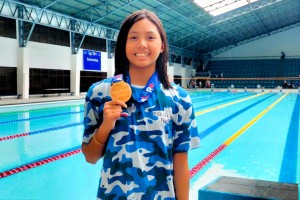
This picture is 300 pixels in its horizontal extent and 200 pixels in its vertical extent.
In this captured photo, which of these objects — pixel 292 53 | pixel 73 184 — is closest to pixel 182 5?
pixel 73 184

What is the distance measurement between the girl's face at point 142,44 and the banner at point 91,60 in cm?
2000

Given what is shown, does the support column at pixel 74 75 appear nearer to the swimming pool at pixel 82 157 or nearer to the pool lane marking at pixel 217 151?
the swimming pool at pixel 82 157

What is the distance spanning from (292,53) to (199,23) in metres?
16.8

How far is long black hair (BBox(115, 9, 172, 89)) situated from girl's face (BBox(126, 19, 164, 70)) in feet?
0.08

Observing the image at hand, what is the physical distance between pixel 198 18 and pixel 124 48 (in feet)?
78.7

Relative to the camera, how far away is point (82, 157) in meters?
5.17

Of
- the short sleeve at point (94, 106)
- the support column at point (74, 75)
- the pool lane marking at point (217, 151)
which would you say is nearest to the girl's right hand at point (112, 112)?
the short sleeve at point (94, 106)

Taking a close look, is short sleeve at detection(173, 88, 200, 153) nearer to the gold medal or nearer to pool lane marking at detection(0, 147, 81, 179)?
the gold medal

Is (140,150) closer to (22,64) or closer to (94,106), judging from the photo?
(94,106)

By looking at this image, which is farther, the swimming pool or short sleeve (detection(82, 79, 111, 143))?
the swimming pool

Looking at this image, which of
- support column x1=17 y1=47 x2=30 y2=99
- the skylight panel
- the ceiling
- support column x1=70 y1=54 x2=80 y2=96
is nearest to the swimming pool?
support column x1=17 y1=47 x2=30 y2=99

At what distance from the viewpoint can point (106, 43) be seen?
22.9m

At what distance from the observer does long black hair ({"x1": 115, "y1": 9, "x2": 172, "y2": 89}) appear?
51.9 inches

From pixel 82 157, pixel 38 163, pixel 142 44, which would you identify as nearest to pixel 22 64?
pixel 82 157
